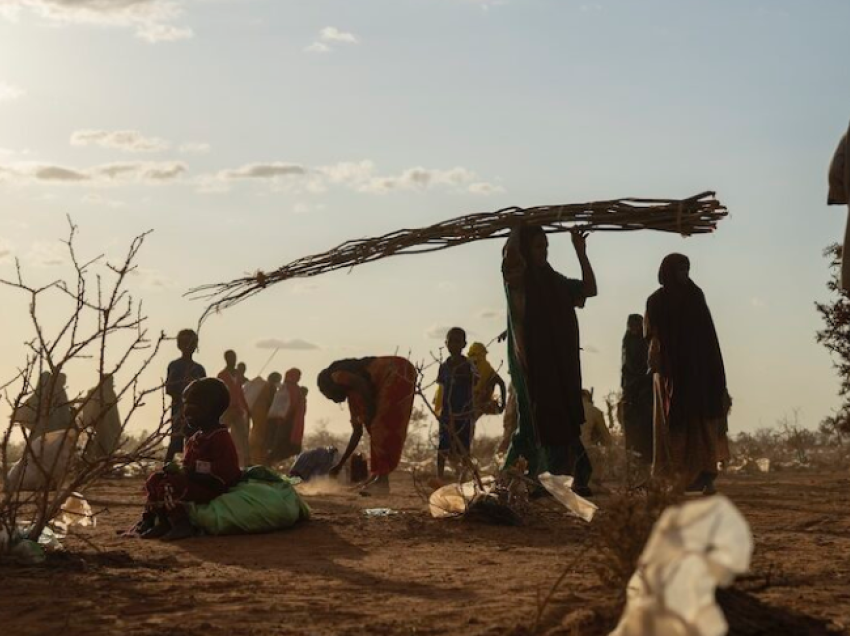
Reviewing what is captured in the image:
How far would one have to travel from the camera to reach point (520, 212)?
10.1 m

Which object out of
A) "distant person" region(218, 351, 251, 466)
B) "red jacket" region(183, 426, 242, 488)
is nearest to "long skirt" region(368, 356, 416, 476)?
"red jacket" region(183, 426, 242, 488)

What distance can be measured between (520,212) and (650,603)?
6800 mm

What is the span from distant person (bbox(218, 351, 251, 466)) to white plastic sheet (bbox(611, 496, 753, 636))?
15.9 meters

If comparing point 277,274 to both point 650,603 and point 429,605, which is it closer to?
point 429,605

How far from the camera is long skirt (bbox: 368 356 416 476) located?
42.0ft

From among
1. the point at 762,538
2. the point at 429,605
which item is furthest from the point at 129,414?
the point at 762,538

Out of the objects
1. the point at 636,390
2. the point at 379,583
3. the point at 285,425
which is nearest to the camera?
the point at 379,583

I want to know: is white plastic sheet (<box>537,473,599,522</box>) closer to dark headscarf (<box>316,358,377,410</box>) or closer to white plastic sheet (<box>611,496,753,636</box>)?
white plastic sheet (<box>611,496,753,636</box>)

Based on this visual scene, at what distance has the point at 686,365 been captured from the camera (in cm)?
1073

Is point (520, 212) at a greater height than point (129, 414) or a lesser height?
greater

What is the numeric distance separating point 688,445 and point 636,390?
12.5 ft

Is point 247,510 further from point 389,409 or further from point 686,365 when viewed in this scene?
point 389,409

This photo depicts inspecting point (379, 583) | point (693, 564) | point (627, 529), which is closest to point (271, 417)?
point (379, 583)

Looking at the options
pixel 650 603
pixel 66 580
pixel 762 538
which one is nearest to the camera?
pixel 650 603
